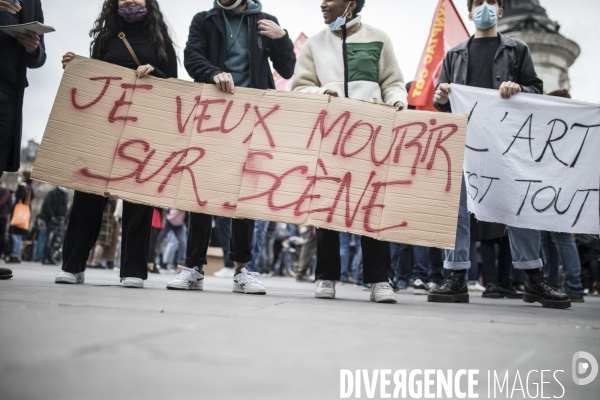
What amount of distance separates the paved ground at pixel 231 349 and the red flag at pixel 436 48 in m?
6.31

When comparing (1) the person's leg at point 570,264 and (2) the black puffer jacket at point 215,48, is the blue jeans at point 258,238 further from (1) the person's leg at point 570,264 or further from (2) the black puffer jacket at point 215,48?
(2) the black puffer jacket at point 215,48

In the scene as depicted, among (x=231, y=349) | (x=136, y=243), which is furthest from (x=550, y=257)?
(x=231, y=349)

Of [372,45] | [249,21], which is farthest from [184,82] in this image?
[372,45]

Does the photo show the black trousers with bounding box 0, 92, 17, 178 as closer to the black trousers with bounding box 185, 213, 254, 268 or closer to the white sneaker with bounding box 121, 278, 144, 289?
the white sneaker with bounding box 121, 278, 144, 289

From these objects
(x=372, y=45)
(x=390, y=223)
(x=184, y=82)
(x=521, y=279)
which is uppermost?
(x=372, y=45)

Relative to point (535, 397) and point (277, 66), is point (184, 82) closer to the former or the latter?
point (277, 66)

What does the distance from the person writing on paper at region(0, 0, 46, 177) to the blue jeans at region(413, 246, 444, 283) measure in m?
4.13

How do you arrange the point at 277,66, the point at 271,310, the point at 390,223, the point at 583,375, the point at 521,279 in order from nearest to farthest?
the point at 583,375 < the point at 271,310 < the point at 390,223 < the point at 277,66 < the point at 521,279

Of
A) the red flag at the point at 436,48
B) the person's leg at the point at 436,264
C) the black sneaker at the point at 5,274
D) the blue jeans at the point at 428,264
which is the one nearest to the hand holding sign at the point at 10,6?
the black sneaker at the point at 5,274

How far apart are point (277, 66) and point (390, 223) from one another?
1406 millimetres

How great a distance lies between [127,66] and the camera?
381 cm

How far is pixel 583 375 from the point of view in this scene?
1.40 m

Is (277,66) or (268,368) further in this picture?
(277,66)

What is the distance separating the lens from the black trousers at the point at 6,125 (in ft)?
11.8
